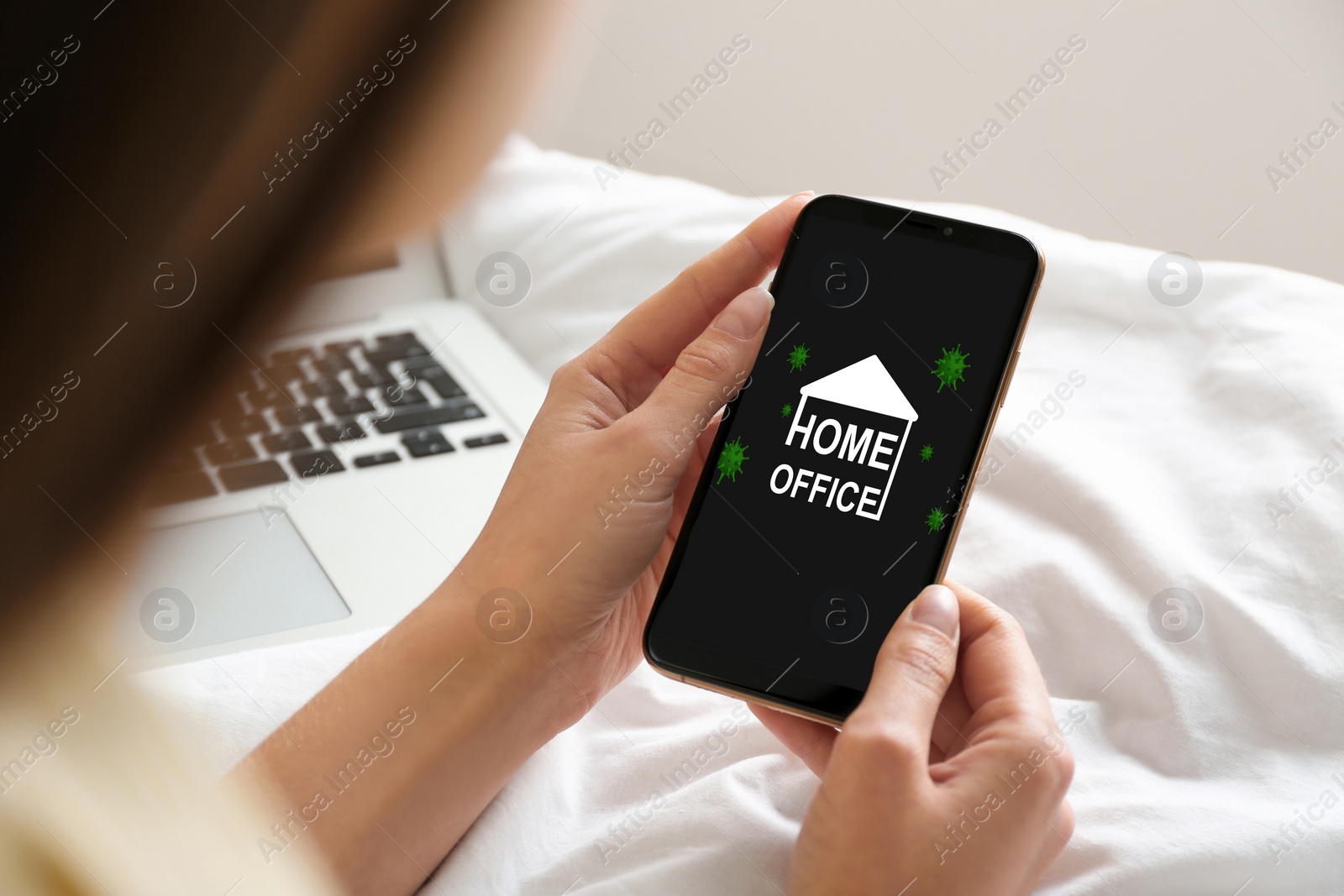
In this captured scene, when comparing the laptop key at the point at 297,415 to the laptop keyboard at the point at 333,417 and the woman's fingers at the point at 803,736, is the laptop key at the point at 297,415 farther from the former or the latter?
the woman's fingers at the point at 803,736

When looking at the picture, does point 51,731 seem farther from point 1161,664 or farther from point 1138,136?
point 1138,136

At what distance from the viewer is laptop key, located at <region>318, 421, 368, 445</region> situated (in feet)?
3.10

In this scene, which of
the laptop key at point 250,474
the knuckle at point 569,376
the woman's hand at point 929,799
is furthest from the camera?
the laptop key at point 250,474

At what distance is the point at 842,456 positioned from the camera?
2.15ft

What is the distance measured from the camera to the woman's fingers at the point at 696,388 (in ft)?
2.14

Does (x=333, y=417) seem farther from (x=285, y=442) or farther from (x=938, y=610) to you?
(x=938, y=610)

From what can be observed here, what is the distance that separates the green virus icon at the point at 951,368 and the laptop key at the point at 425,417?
492 millimetres

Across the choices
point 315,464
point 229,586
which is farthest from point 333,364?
point 229,586

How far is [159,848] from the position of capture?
217 millimetres

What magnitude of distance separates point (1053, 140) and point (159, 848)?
1292 millimetres

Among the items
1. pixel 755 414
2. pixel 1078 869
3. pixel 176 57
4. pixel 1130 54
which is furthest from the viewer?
pixel 1130 54

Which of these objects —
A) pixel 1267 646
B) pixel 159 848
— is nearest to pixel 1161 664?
pixel 1267 646

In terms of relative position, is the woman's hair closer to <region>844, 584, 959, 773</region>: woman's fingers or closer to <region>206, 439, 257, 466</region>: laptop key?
<region>844, 584, 959, 773</region>: woman's fingers

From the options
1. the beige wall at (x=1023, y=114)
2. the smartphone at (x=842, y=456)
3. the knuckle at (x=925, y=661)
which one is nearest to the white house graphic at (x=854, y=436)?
the smartphone at (x=842, y=456)
